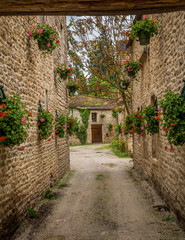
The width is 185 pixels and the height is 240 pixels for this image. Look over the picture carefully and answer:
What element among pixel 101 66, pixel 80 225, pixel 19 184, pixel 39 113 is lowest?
pixel 80 225

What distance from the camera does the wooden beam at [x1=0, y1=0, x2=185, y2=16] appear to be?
3.09m

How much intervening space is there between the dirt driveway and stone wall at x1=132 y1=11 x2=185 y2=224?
17.8 inches

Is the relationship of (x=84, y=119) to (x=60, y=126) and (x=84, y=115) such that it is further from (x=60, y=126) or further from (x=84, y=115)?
(x=60, y=126)

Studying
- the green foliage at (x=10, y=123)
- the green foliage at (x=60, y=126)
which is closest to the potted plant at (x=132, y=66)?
the green foliage at (x=60, y=126)

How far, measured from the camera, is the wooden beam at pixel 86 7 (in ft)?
10.2

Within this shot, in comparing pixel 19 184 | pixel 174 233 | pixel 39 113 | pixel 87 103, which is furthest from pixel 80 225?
pixel 87 103

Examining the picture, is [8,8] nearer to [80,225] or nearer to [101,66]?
[80,225]

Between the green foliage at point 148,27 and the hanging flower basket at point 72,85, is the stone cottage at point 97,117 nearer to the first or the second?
the hanging flower basket at point 72,85

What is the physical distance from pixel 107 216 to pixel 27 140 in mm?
2671

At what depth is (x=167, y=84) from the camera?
6.09m

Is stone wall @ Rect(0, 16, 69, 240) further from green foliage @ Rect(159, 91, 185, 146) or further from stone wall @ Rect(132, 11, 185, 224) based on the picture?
stone wall @ Rect(132, 11, 185, 224)

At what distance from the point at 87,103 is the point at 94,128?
12.1ft

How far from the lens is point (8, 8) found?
A: 321 centimetres

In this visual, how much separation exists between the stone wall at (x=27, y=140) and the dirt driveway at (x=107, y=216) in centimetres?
62
